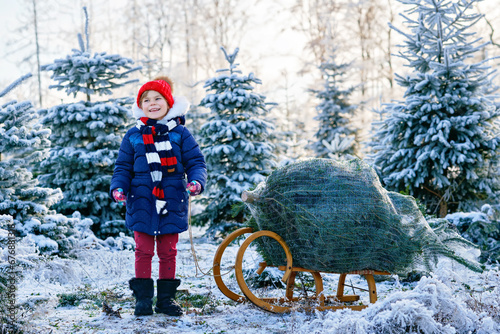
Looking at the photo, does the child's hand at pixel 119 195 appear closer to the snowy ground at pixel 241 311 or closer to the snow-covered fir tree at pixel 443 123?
the snowy ground at pixel 241 311

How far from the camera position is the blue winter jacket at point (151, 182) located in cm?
353

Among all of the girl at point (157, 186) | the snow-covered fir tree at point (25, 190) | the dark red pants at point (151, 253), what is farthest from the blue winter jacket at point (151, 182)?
the snow-covered fir tree at point (25, 190)

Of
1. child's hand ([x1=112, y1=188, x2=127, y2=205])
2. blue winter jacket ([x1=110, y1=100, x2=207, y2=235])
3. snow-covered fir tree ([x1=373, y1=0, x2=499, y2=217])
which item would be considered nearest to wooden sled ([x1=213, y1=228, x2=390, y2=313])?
blue winter jacket ([x1=110, y1=100, x2=207, y2=235])

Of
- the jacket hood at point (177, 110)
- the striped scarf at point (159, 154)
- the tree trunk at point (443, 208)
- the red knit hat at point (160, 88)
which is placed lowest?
the tree trunk at point (443, 208)

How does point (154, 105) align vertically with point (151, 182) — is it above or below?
above

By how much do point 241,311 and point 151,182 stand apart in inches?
49.0

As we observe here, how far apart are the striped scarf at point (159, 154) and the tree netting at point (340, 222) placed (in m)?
0.71

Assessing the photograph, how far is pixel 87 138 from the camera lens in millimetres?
7898

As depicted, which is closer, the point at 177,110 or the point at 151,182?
the point at 151,182

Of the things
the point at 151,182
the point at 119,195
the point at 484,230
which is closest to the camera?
the point at 119,195

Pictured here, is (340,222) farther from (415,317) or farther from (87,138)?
(87,138)

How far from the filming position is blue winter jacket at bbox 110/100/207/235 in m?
3.53

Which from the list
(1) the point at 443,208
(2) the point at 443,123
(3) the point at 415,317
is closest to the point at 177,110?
(3) the point at 415,317

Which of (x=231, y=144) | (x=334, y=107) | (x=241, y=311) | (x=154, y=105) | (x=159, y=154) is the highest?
(x=334, y=107)
